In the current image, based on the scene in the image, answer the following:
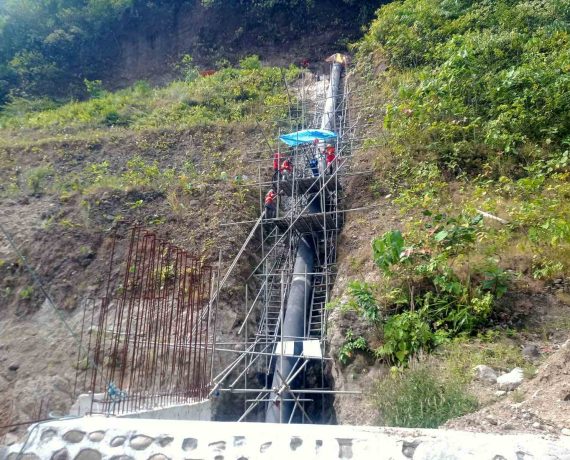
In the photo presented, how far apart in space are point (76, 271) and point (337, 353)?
18.6ft

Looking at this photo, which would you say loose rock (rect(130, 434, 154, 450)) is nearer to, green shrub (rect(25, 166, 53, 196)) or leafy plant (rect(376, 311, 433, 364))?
leafy plant (rect(376, 311, 433, 364))

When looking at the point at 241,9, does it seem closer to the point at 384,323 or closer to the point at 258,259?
the point at 258,259

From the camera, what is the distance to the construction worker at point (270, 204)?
11219 millimetres

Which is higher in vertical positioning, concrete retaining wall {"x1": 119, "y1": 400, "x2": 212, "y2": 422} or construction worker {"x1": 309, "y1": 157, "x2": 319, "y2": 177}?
construction worker {"x1": 309, "y1": 157, "x2": 319, "y2": 177}

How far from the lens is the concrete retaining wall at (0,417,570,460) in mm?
3326

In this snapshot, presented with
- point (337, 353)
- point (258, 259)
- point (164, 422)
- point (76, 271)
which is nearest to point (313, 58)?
point (258, 259)

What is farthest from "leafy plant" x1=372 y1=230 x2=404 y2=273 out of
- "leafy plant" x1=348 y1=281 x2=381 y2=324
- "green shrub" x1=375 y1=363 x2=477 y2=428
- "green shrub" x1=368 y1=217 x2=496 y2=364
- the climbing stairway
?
the climbing stairway

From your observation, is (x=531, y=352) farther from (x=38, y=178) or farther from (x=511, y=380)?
(x=38, y=178)

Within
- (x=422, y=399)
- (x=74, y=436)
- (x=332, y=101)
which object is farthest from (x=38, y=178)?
(x=422, y=399)

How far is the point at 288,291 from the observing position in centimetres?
1012

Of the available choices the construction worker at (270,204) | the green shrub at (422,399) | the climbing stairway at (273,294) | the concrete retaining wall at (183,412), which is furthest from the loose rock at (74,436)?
the construction worker at (270,204)

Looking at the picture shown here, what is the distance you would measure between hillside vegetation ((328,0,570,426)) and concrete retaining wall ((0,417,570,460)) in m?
1.62

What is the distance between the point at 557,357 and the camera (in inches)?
200

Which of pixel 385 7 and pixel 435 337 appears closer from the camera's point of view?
pixel 435 337
